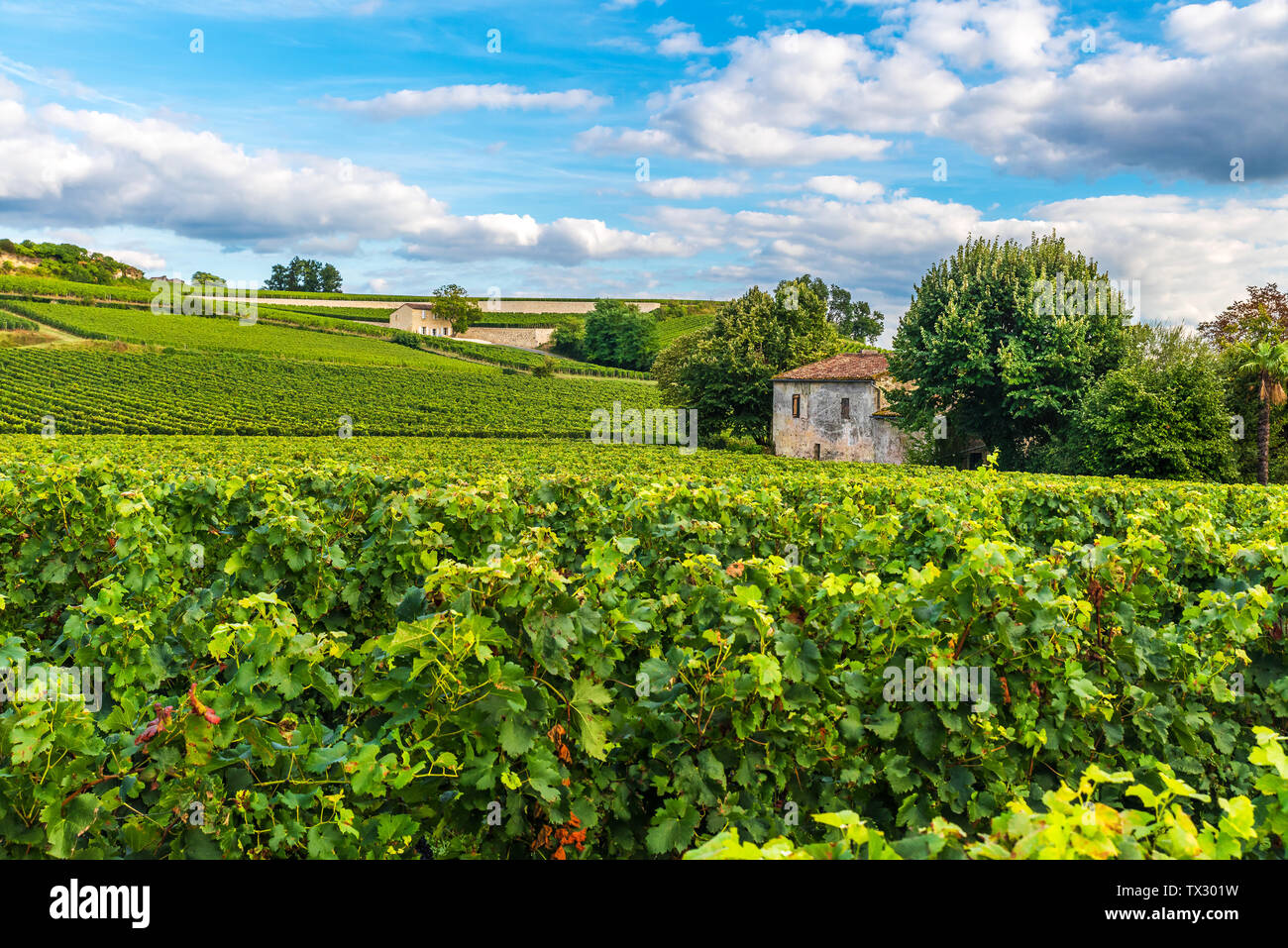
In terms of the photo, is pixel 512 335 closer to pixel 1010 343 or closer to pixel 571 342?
pixel 571 342

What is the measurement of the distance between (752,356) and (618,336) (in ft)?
240

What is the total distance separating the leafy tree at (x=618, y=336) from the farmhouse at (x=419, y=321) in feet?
94.4

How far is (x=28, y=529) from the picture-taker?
9.34m

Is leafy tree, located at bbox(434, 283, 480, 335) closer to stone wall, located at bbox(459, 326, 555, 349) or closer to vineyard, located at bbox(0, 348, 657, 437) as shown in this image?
stone wall, located at bbox(459, 326, 555, 349)

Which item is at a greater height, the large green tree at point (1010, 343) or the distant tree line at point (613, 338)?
the distant tree line at point (613, 338)

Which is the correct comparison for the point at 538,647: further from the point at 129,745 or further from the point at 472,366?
the point at 472,366

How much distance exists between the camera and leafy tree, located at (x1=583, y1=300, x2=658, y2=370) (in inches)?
4862

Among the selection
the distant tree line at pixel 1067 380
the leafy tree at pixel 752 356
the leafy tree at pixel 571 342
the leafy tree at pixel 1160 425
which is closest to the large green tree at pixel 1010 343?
the distant tree line at pixel 1067 380

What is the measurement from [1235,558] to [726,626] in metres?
5.59

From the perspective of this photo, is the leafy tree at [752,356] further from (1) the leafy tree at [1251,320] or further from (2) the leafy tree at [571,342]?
(2) the leafy tree at [571,342]

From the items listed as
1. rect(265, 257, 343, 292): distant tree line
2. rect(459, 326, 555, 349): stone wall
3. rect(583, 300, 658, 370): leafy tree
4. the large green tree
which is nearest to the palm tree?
the large green tree

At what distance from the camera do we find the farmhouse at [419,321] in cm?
13575

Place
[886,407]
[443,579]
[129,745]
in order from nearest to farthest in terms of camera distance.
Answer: [129,745], [443,579], [886,407]
